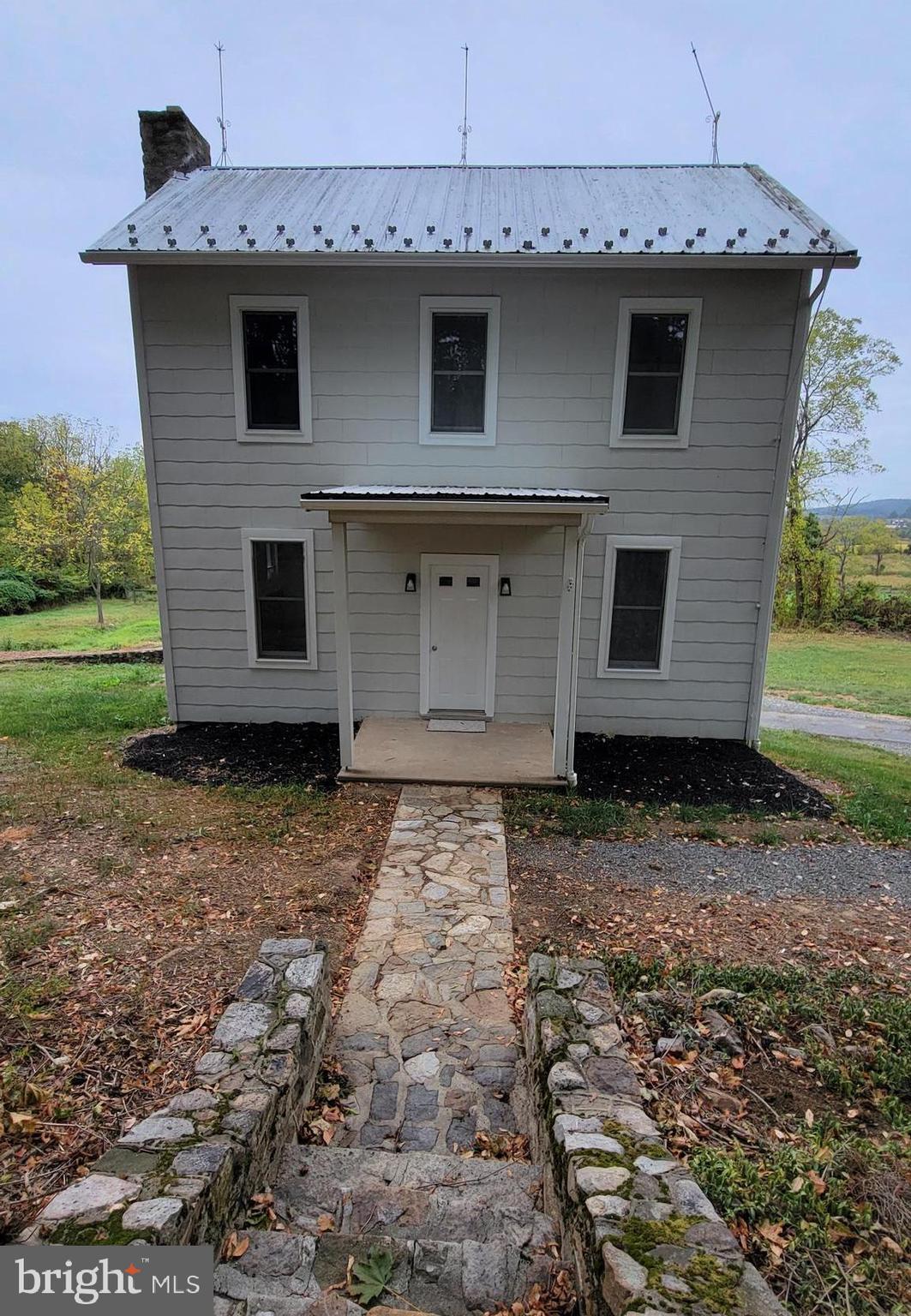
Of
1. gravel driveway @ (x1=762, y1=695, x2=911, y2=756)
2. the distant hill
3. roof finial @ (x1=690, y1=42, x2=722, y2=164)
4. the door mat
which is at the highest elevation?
roof finial @ (x1=690, y1=42, x2=722, y2=164)

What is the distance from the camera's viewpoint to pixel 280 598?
24.3 feet

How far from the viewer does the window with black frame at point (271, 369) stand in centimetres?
682

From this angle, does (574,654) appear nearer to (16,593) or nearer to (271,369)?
(271,369)

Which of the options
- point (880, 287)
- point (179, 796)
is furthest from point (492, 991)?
point (880, 287)

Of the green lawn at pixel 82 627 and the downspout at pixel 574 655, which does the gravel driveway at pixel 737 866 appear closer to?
the downspout at pixel 574 655

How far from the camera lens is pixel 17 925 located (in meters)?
3.65

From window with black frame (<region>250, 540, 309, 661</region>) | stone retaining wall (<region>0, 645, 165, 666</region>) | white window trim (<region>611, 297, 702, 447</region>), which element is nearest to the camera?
white window trim (<region>611, 297, 702, 447</region>)

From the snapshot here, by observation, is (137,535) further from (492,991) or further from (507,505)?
(492,991)

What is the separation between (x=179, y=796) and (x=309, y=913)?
2.42 meters

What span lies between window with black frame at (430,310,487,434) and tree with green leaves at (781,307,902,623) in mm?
15133

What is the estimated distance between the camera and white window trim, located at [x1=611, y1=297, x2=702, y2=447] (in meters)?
6.54

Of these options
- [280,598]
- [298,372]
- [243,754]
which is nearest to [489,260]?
[298,372]

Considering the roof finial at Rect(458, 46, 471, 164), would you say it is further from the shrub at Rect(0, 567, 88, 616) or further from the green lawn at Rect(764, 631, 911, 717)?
the shrub at Rect(0, 567, 88, 616)

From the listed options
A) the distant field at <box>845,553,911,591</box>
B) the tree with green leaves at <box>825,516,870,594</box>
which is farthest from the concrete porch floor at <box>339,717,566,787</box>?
the distant field at <box>845,553,911,591</box>
